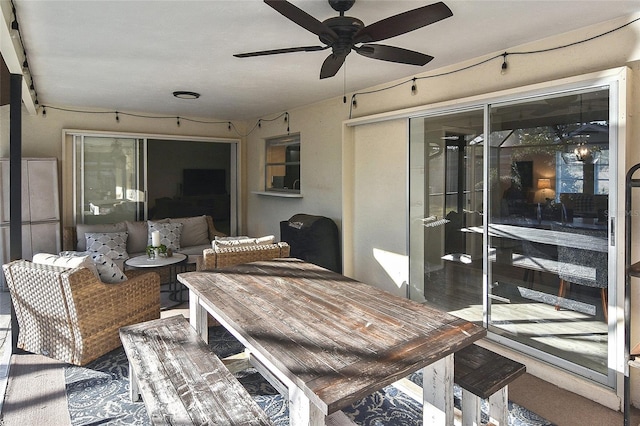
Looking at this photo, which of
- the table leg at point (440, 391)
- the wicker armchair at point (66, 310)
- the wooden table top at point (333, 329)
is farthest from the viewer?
the wicker armchair at point (66, 310)

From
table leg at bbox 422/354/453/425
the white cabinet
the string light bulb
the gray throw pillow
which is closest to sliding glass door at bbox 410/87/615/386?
the string light bulb

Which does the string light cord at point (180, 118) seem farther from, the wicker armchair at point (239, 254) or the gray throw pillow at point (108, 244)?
the wicker armchair at point (239, 254)

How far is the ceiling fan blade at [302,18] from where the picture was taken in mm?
1776

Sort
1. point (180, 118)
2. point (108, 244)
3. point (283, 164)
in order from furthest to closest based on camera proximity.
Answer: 1. point (180, 118)
2. point (283, 164)
3. point (108, 244)

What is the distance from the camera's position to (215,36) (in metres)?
2.75

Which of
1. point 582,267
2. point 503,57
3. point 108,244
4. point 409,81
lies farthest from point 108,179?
point 582,267

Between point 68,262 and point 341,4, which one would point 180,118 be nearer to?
point 68,262

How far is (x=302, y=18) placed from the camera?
74.5 inches

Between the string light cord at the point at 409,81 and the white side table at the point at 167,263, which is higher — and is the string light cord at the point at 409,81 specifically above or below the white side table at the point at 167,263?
above

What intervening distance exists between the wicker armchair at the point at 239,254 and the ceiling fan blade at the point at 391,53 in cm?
201

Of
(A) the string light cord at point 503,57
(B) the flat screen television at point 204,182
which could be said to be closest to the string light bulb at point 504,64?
(A) the string light cord at point 503,57

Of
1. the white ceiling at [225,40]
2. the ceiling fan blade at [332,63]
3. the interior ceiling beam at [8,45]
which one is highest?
the white ceiling at [225,40]

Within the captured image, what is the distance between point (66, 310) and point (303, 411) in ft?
7.44

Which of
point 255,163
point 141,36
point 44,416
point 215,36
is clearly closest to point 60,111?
point 255,163
